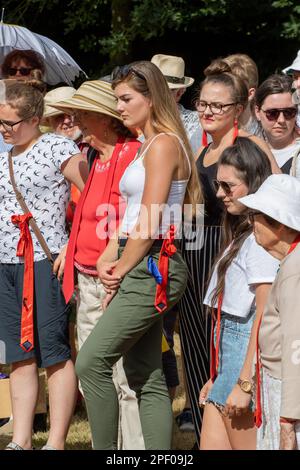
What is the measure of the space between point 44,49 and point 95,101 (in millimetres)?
1970

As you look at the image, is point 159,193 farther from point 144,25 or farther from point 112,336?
point 144,25

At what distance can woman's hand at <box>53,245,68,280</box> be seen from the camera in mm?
5008

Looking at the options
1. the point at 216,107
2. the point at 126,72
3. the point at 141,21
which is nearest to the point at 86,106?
the point at 126,72

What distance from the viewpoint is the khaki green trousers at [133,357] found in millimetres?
4383

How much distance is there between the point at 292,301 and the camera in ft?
10.5

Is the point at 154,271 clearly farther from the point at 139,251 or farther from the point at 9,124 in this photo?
the point at 9,124

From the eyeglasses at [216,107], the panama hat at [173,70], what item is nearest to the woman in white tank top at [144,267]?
the eyeglasses at [216,107]

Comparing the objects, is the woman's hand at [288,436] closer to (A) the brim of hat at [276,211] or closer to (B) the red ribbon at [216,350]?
(A) the brim of hat at [276,211]

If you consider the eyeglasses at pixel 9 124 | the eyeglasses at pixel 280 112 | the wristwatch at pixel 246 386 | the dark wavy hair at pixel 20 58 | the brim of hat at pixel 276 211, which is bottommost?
the wristwatch at pixel 246 386

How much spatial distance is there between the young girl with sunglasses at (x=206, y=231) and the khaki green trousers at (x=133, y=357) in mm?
394

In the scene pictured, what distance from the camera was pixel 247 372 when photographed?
3.91 meters

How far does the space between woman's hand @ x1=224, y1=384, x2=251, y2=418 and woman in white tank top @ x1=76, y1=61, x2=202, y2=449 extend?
632mm

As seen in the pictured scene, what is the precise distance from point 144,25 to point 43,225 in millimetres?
7821
